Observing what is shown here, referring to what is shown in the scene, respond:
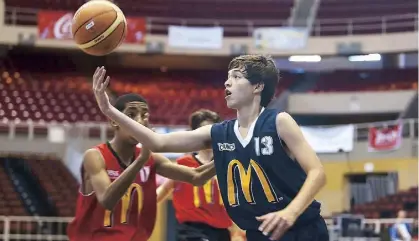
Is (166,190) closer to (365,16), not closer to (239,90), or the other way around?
(239,90)

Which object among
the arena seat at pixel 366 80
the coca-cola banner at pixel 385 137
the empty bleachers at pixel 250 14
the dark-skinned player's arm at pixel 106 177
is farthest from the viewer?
the arena seat at pixel 366 80

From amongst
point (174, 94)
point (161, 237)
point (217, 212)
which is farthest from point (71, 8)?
point (217, 212)

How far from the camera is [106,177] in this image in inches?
153

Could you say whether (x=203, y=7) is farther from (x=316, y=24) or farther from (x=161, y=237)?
(x=161, y=237)

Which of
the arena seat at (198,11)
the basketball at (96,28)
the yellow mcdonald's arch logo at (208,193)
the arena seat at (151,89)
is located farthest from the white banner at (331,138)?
the basketball at (96,28)

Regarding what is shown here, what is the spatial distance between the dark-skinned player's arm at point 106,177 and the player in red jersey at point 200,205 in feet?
3.98

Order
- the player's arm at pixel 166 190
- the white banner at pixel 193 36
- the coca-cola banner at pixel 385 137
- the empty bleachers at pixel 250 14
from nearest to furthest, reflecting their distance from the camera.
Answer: the player's arm at pixel 166 190 < the coca-cola banner at pixel 385 137 < the white banner at pixel 193 36 < the empty bleachers at pixel 250 14

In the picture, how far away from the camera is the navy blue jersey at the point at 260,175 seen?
3.02 m

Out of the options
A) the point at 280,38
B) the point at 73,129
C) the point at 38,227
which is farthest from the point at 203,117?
the point at 280,38

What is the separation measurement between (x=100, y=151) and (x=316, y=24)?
63.0ft

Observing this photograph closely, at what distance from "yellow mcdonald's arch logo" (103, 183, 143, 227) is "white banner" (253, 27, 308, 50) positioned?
16827 mm

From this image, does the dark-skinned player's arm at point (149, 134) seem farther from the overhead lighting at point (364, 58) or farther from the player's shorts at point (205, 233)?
the overhead lighting at point (364, 58)

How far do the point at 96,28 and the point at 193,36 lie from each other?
56.8 ft

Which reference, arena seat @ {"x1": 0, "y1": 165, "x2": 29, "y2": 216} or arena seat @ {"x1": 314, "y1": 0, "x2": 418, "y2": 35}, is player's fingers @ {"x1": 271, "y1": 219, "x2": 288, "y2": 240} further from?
arena seat @ {"x1": 314, "y1": 0, "x2": 418, "y2": 35}
